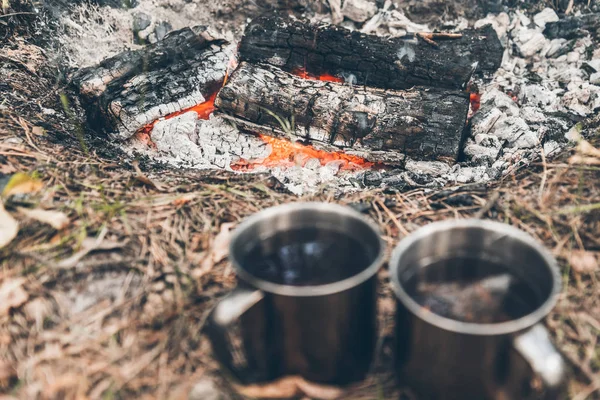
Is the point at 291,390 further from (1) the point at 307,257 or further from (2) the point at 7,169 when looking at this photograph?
(2) the point at 7,169

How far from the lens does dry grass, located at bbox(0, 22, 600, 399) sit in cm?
150

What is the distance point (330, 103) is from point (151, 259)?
5.62 ft

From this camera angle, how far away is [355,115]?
3.12 metres

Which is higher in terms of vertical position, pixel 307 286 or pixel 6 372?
pixel 307 286

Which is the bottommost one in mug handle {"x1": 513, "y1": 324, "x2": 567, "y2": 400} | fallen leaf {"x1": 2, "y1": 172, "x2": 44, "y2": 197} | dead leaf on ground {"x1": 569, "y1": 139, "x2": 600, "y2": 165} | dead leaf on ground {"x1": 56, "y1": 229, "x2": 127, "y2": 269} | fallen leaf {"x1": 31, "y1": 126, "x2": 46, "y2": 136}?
dead leaf on ground {"x1": 56, "y1": 229, "x2": 127, "y2": 269}

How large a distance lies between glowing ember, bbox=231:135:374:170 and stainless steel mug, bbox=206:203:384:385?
179 cm

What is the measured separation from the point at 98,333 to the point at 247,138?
1967mm

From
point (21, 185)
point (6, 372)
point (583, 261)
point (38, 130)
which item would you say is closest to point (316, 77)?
point (38, 130)

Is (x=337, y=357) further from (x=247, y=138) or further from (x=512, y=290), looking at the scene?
(x=247, y=138)

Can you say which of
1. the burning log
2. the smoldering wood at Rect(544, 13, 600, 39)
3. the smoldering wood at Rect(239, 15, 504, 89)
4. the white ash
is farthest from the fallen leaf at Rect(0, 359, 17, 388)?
the smoldering wood at Rect(544, 13, 600, 39)

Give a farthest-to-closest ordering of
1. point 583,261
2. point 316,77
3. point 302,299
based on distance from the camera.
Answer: point 316,77, point 583,261, point 302,299

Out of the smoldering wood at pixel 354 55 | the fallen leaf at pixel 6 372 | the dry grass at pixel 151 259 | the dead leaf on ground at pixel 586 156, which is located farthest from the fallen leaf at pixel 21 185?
the dead leaf on ground at pixel 586 156

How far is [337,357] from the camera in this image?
1379 mm

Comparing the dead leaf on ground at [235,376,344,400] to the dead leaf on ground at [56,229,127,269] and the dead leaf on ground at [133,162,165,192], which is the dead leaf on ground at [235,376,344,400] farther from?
the dead leaf on ground at [133,162,165,192]
